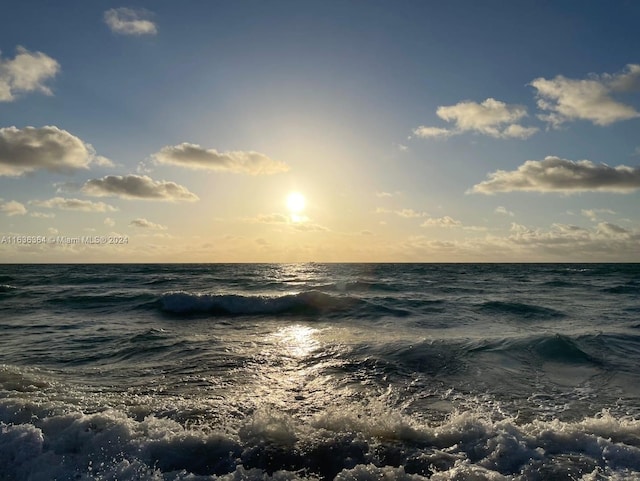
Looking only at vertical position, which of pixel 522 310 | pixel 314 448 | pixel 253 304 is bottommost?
pixel 253 304

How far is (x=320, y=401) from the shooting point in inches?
346

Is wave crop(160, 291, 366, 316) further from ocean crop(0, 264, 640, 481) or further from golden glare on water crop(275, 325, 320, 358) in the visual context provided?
golden glare on water crop(275, 325, 320, 358)

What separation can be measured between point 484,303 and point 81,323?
22029mm

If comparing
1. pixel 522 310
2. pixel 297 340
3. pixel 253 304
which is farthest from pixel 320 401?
pixel 522 310

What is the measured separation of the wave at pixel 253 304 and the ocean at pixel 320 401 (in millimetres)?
5586

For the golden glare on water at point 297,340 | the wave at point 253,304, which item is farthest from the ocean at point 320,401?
the wave at point 253,304

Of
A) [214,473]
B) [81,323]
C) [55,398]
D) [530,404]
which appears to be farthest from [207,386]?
[81,323]

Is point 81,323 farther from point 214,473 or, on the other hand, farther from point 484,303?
point 484,303

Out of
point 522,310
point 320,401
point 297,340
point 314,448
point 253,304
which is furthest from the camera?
point 253,304

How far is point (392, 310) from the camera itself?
23766 mm

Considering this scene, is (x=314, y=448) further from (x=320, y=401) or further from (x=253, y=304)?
(x=253, y=304)

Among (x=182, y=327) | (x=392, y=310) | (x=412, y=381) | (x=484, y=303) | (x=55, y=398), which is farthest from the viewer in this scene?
(x=484, y=303)

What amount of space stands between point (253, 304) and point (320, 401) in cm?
1788

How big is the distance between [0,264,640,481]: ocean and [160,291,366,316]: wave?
559cm
